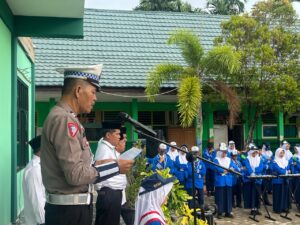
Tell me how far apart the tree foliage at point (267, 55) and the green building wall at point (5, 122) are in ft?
26.0

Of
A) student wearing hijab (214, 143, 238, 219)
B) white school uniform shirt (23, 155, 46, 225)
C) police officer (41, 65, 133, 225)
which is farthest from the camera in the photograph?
student wearing hijab (214, 143, 238, 219)

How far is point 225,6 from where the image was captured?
32.4 m

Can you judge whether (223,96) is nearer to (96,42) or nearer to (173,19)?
(96,42)

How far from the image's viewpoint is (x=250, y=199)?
10867 millimetres

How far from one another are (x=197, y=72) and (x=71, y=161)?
993cm

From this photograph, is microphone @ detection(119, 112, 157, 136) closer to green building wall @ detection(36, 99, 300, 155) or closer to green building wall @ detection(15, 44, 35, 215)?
green building wall @ detection(15, 44, 35, 215)

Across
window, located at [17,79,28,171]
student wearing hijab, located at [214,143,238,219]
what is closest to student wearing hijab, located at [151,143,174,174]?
student wearing hijab, located at [214,143,238,219]

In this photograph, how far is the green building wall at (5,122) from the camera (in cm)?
591

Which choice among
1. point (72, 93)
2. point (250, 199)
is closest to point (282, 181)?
point (250, 199)

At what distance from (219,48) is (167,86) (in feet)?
9.06

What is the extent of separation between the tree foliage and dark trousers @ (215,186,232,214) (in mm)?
3928

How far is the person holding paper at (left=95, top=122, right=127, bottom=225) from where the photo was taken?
228 inches

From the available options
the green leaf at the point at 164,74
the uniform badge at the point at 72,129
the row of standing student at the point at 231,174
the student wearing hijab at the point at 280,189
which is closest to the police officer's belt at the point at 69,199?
the uniform badge at the point at 72,129

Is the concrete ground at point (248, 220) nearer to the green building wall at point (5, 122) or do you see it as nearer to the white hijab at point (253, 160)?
the white hijab at point (253, 160)
